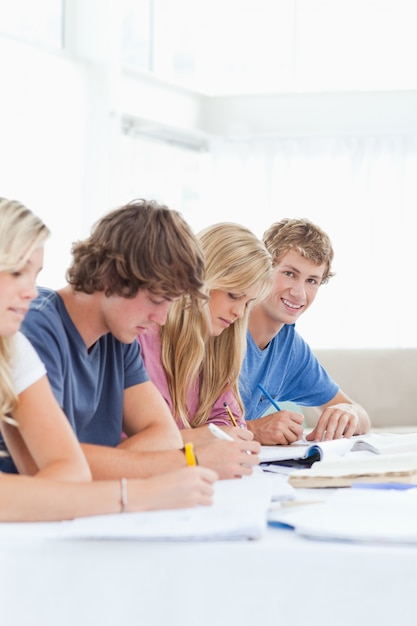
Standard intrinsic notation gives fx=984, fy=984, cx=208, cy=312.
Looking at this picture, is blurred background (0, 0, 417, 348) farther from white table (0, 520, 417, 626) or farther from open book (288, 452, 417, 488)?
white table (0, 520, 417, 626)

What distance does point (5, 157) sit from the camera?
14.6 feet

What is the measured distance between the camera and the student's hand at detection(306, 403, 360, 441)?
2344 mm

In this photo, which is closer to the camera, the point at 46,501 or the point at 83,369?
the point at 46,501

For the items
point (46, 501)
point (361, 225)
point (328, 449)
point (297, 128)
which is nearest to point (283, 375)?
point (328, 449)

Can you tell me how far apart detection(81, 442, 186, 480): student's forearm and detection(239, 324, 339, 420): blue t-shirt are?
98cm

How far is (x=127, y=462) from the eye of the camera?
1690mm

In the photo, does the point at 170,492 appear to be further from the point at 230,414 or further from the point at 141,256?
the point at 230,414

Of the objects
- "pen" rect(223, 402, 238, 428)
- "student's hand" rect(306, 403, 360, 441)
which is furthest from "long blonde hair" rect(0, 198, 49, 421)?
"student's hand" rect(306, 403, 360, 441)

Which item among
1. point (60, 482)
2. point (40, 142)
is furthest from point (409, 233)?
point (60, 482)

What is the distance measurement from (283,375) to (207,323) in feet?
2.08

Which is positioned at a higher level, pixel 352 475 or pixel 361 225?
pixel 361 225

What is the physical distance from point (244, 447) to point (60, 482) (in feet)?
1.56

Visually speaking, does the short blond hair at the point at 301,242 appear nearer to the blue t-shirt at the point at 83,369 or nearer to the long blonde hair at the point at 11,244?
the blue t-shirt at the point at 83,369

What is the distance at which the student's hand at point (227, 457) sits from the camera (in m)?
1.71
